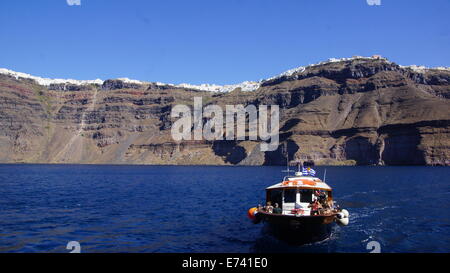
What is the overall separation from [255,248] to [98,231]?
13.9 meters

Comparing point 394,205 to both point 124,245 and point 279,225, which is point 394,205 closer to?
point 279,225

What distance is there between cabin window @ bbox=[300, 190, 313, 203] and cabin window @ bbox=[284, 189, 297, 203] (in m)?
0.54

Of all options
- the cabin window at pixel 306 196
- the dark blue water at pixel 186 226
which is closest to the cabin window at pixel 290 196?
the cabin window at pixel 306 196

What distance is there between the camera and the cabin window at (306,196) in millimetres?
33375

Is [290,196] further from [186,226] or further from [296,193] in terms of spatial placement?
[186,226]

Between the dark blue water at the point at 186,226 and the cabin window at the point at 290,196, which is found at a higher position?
the cabin window at the point at 290,196

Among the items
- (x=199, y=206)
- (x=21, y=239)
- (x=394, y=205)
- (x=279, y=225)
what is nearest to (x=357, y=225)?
(x=279, y=225)

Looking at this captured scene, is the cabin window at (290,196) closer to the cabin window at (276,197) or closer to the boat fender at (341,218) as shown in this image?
the cabin window at (276,197)

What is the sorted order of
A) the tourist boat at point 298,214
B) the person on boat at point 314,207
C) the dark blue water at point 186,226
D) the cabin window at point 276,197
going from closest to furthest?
the tourist boat at point 298,214 → the person on boat at point 314,207 → the dark blue water at point 186,226 → the cabin window at point 276,197

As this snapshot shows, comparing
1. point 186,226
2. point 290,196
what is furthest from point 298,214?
point 186,226

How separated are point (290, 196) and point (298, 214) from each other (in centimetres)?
422

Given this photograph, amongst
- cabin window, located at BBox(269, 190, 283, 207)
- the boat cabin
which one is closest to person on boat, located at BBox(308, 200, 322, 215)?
the boat cabin
